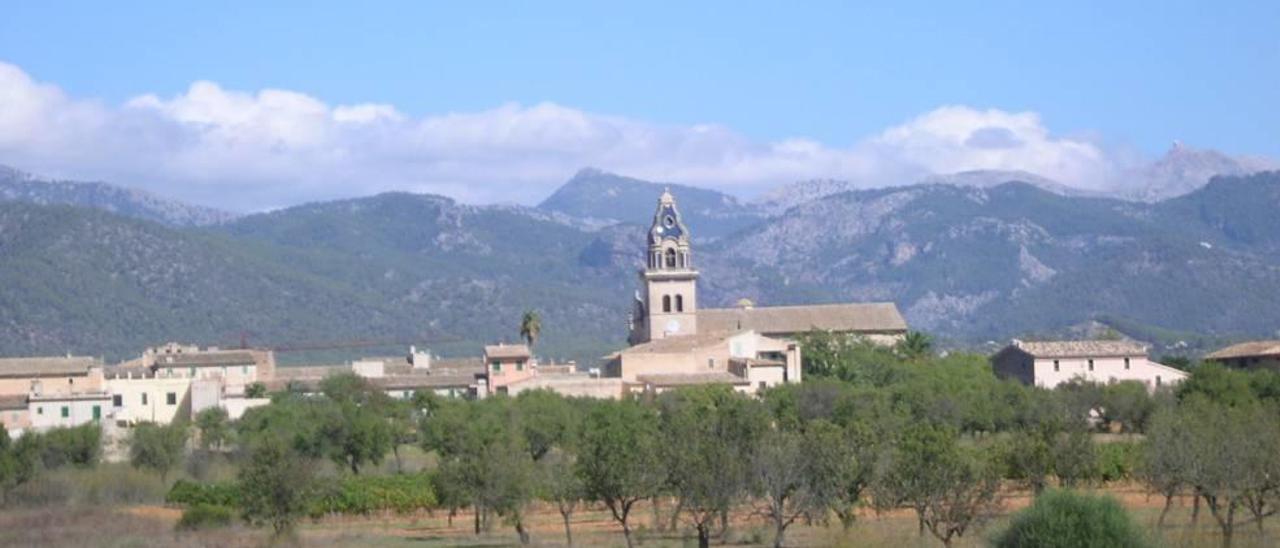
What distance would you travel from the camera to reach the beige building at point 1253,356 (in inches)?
4495

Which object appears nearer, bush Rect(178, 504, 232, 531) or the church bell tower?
bush Rect(178, 504, 232, 531)

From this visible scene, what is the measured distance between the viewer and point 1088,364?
112 meters

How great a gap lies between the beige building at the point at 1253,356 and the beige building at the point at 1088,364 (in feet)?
17.9

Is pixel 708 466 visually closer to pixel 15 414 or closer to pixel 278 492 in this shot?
pixel 278 492

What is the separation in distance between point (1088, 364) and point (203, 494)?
172 feet

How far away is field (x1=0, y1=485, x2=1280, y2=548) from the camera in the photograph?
176 ft

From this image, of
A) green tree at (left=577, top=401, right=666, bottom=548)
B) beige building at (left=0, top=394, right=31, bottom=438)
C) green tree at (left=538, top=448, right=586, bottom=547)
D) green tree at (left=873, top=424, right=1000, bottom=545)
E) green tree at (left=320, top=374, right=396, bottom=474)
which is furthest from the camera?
beige building at (left=0, top=394, right=31, bottom=438)

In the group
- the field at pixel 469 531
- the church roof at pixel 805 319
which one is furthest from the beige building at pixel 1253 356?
the field at pixel 469 531

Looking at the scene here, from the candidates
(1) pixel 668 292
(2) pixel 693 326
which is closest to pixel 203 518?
(2) pixel 693 326

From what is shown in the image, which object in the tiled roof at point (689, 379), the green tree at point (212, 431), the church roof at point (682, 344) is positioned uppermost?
the church roof at point (682, 344)

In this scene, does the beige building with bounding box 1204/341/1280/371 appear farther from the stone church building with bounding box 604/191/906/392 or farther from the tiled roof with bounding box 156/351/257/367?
→ the tiled roof with bounding box 156/351/257/367

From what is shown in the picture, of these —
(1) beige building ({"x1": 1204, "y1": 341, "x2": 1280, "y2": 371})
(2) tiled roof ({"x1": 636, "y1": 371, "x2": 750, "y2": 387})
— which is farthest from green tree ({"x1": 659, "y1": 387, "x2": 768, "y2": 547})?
(1) beige building ({"x1": 1204, "y1": 341, "x2": 1280, "y2": 371})

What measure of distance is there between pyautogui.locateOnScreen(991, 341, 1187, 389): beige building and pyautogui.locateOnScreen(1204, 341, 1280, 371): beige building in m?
5.45

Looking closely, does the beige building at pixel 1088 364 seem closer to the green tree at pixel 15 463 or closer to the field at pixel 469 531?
the field at pixel 469 531
